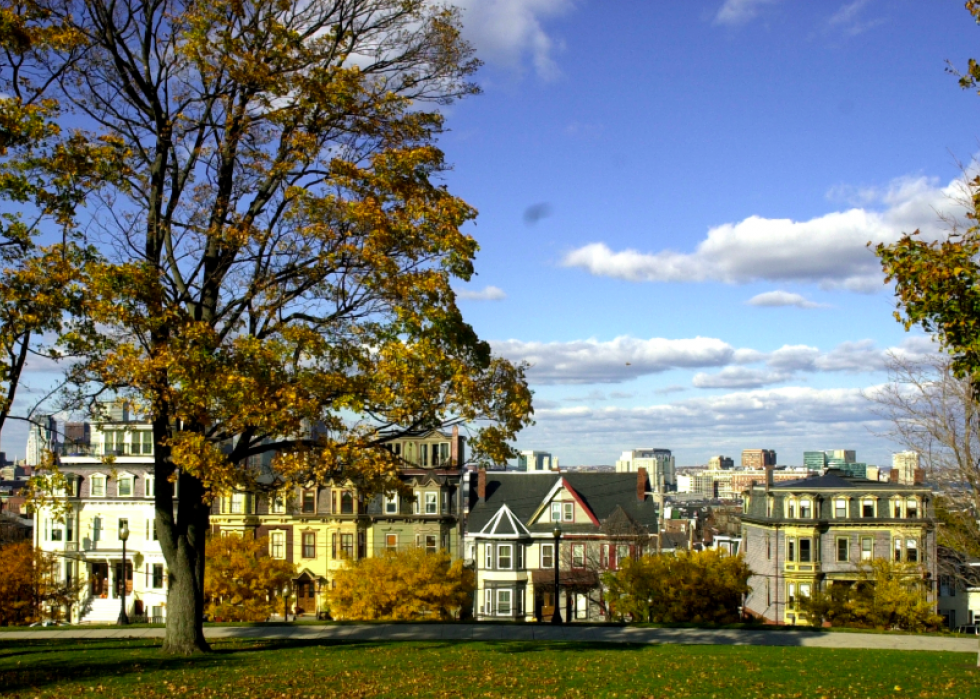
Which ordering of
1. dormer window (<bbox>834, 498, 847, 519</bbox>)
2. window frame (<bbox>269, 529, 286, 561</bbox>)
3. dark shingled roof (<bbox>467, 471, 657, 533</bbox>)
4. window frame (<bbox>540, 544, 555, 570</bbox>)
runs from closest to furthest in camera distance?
window frame (<bbox>269, 529, 286, 561</bbox>) < dormer window (<bbox>834, 498, 847, 519</bbox>) < window frame (<bbox>540, 544, 555, 570</bbox>) < dark shingled roof (<bbox>467, 471, 657, 533</bbox>)

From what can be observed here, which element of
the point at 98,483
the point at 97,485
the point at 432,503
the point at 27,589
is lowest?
the point at 27,589

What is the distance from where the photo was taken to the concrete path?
2133 cm

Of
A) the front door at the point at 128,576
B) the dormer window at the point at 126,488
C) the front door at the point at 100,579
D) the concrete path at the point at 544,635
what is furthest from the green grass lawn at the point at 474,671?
the front door at the point at 100,579

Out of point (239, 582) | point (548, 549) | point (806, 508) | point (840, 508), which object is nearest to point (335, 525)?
point (239, 582)

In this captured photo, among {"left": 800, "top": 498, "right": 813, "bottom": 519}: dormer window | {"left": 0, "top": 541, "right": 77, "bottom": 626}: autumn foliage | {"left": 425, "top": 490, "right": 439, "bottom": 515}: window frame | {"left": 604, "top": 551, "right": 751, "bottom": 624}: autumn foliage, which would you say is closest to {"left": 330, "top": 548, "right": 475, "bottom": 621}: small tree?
{"left": 604, "top": 551, "right": 751, "bottom": 624}: autumn foliage

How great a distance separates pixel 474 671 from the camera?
14922 millimetres

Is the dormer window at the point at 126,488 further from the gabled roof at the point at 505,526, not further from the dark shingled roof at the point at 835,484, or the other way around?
the dark shingled roof at the point at 835,484

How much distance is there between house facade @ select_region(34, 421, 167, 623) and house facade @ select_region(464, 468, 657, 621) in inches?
681

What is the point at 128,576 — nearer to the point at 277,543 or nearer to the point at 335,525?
the point at 277,543

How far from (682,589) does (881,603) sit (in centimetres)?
911

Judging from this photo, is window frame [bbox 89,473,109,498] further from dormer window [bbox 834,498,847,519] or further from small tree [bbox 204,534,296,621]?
dormer window [bbox 834,498,847,519]

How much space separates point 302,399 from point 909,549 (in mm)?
45472

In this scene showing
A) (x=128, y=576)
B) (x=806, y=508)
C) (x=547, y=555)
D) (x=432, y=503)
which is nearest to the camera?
(x=128, y=576)

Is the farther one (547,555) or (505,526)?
(547,555)
